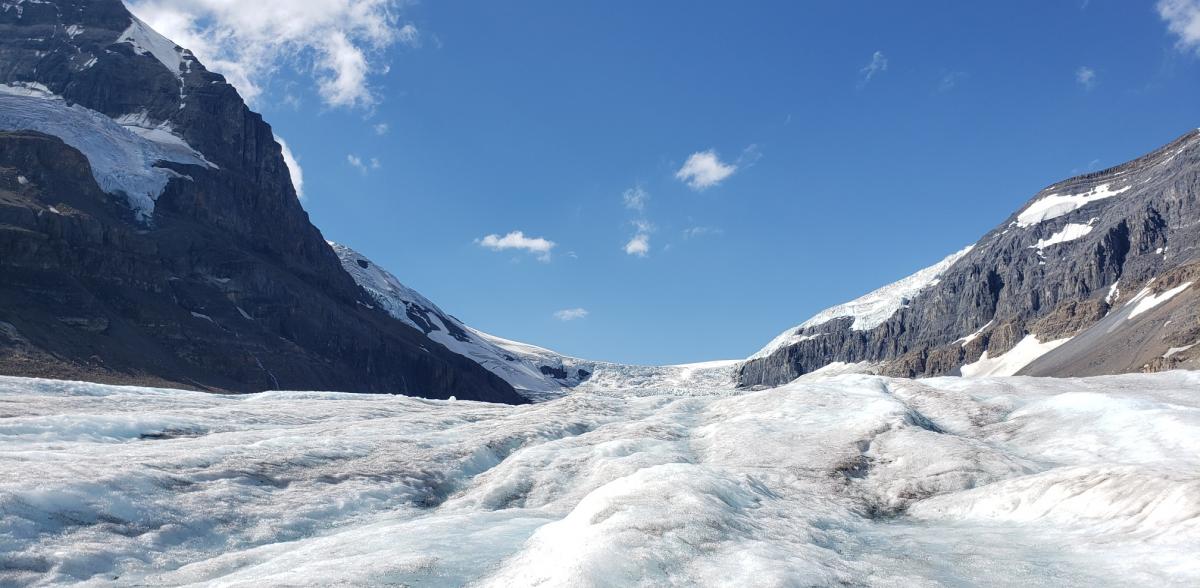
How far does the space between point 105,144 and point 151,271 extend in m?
47.6

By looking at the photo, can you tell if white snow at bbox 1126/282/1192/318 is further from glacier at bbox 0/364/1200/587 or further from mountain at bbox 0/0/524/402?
mountain at bbox 0/0/524/402

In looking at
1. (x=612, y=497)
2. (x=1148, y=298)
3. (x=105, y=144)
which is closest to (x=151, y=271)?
(x=105, y=144)

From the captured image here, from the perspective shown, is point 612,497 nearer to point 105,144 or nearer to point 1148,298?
point 105,144

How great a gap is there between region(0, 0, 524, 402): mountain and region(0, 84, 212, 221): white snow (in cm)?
39

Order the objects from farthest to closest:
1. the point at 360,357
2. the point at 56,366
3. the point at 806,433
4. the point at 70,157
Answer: the point at 360,357 < the point at 70,157 < the point at 56,366 < the point at 806,433

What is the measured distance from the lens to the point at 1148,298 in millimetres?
183750

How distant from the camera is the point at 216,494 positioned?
20.6 metres

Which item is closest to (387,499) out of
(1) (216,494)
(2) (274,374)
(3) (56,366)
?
(1) (216,494)

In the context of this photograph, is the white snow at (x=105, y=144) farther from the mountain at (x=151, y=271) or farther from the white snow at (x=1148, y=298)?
the white snow at (x=1148, y=298)

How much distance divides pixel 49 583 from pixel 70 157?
159 metres

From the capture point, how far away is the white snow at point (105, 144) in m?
155

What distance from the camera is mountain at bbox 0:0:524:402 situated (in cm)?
11250

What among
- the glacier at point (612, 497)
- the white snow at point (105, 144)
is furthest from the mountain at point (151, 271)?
the glacier at point (612, 497)

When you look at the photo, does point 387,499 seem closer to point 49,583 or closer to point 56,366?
point 49,583
